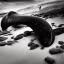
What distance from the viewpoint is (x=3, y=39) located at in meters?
2.56

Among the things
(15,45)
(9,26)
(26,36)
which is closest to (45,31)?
(26,36)

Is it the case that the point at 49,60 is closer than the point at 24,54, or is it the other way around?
the point at 49,60

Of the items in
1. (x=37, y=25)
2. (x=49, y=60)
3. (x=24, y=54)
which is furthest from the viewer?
(x=37, y=25)

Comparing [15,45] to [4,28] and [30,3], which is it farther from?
[30,3]

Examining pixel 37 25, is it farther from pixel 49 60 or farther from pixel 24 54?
pixel 49 60

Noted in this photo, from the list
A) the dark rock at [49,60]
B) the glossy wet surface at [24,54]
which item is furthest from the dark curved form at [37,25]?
the dark rock at [49,60]

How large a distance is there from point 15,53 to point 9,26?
1.60 m

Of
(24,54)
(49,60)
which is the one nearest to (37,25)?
(24,54)

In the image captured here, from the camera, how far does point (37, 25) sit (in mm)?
2602

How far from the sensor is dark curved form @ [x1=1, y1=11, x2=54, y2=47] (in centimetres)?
223

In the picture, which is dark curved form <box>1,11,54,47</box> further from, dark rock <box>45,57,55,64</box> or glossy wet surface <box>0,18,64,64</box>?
dark rock <box>45,57,55,64</box>

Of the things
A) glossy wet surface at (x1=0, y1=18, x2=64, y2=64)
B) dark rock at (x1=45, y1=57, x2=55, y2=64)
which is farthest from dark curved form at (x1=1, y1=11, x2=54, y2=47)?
dark rock at (x1=45, y1=57, x2=55, y2=64)

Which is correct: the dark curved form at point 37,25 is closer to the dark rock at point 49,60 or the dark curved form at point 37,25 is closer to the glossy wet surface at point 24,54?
the glossy wet surface at point 24,54

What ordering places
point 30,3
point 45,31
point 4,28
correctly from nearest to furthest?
point 45,31 < point 4,28 < point 30,3
